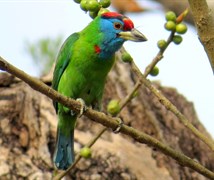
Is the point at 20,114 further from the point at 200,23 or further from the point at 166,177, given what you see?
the point at 200,23

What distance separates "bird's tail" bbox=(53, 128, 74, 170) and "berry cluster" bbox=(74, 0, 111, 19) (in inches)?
48.2

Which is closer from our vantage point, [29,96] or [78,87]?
[78,87]

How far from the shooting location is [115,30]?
321 cm

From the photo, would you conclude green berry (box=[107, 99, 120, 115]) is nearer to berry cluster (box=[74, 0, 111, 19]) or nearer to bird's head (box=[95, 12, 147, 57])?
berry cluster (box=[74, 0, 111, 19])

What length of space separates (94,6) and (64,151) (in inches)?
53.0

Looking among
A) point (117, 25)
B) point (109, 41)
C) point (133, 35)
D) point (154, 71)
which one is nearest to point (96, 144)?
point (109, 41)

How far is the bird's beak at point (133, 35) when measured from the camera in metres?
2.81

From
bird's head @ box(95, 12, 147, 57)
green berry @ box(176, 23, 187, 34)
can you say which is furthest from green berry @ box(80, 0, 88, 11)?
bird's head @ box(95, 12, 147, 57)

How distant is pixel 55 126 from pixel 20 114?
0.86 ft

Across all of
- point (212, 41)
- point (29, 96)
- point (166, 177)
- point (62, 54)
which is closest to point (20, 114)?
point (29, 96)

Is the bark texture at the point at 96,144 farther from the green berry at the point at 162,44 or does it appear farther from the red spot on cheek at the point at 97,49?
the green berry at the point at 162,44

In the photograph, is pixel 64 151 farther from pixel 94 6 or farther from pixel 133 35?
pixel 94 6

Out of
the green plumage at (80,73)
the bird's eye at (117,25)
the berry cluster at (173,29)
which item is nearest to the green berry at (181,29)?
the berry cluster at (173,29)

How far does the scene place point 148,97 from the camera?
14.2ft
